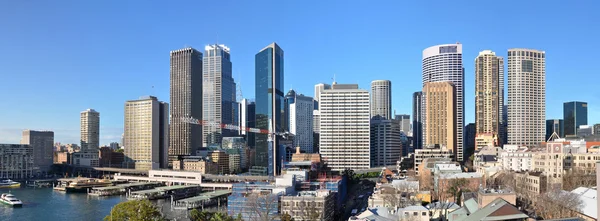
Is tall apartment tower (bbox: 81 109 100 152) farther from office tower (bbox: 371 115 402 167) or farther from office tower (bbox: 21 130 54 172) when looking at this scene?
office tower (bbox: 371 115 402 167)

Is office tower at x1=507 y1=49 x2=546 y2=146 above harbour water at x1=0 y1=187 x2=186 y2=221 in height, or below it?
above

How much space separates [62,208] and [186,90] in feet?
320

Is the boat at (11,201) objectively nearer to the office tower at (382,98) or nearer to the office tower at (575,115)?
the office tower at (575,115)

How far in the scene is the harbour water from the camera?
157 feet

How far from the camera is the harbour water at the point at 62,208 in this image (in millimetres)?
48000

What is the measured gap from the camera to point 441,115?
3634 inches

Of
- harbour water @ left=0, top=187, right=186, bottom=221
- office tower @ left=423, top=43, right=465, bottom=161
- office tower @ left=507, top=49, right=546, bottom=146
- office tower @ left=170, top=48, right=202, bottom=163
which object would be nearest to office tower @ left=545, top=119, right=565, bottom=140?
office tower @ left=507, top=49, right=546, bottom=146

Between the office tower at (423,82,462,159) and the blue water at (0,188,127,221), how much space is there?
60.8 m

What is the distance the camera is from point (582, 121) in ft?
362

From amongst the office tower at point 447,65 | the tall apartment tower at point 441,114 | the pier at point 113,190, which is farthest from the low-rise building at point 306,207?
the office tower at point 447,65

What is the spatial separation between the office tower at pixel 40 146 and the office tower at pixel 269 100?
185 feet

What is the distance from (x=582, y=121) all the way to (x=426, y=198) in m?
89.9

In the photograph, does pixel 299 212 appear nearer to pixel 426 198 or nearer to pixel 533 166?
pixel 426 198

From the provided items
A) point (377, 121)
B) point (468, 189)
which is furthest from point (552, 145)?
point (377, 121)
